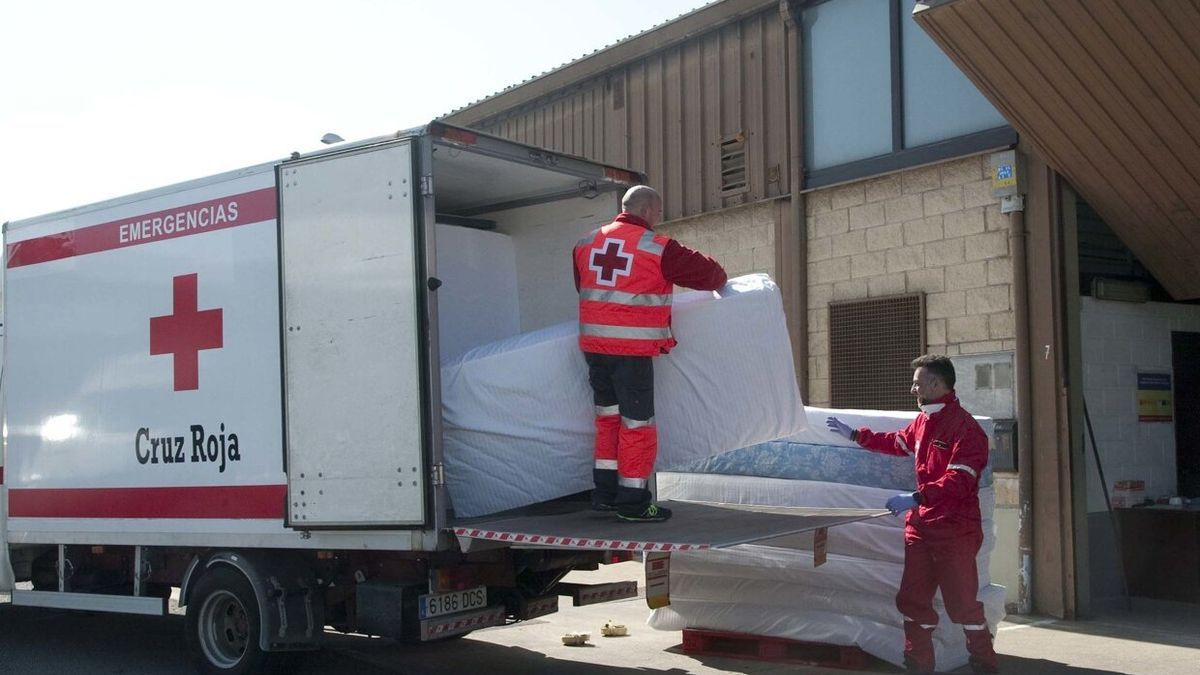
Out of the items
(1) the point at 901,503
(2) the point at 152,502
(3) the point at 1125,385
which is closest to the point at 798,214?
(3) the point at 1125,385

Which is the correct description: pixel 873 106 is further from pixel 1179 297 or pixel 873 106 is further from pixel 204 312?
pixel 204 312

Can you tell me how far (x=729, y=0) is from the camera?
11.5 m

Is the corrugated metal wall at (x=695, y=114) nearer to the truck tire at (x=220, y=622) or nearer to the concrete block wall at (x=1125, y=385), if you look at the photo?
the concrete block wall at (x=1125, y=385)

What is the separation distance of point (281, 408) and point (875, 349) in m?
5.43

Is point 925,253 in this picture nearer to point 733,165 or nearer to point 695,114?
point 733,165

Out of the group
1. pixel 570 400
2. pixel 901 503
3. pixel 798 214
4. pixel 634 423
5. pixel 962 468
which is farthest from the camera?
pixel 798 214

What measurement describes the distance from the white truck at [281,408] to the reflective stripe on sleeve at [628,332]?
81 centimetres

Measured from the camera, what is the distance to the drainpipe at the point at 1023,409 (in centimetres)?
915

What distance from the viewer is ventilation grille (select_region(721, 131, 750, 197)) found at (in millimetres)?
11617

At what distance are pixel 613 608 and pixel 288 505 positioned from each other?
12.6 feet

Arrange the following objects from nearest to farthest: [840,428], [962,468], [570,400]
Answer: [570,400]
[962,468]
[840,428]

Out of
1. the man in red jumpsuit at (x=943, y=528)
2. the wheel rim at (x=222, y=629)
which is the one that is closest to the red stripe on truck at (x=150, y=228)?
the wheel rim at (x=222, y=629)

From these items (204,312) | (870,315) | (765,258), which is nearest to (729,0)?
(765,258)

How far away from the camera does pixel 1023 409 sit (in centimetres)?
921
